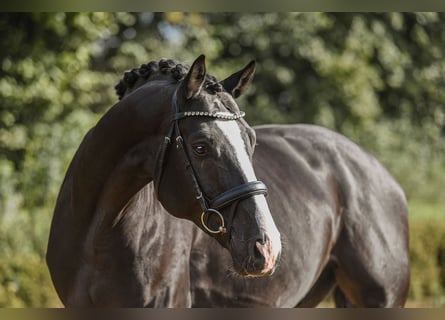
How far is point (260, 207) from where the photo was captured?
9.21ft

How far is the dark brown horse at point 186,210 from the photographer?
2898 millimetres

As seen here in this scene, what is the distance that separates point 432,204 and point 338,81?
10.2ft

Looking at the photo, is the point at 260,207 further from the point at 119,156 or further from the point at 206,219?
the point at 119,156

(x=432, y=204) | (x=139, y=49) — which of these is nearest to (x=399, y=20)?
(x=432, y=204)

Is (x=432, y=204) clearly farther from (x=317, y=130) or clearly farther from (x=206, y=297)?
(x=206, y=297)

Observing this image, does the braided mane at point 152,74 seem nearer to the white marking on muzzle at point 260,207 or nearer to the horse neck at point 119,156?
the horse neck at point 119,156

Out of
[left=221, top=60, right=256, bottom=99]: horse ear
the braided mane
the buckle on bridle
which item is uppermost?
the braided mane

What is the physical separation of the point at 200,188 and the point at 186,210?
5.5 inches

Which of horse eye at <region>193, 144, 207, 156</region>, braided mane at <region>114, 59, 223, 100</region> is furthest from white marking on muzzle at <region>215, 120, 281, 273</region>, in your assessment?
braided mane at <region>114, 59, 223, 100</region>

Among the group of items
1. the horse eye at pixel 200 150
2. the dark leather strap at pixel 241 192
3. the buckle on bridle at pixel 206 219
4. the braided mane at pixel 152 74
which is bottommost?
the buckle on bridle at pixel 206 219

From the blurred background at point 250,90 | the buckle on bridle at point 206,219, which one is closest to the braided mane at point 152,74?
the buckle on bridle at point 206,219

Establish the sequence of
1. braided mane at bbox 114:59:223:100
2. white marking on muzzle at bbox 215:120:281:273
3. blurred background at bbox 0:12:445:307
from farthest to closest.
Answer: blurred background at bbox 0:12:445:307 < braided mane at bbox 114:59:223:100 < white marking on muzzle at bbox 215:120:281:273

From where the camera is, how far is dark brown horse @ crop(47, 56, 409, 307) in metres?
2.90

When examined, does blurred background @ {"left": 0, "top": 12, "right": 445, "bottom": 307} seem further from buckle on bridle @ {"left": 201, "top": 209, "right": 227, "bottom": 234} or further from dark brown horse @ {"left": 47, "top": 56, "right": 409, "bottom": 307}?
buckle on bridle @ {"left": 201, "top": 209, "right": 227, "bottom": 234}
